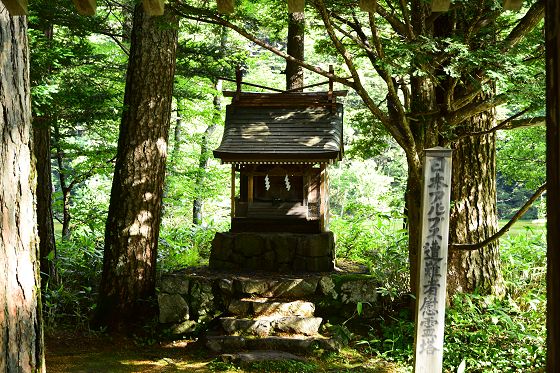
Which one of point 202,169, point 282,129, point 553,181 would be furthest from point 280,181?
point 553,181

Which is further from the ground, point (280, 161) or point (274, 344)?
point (280, 161)

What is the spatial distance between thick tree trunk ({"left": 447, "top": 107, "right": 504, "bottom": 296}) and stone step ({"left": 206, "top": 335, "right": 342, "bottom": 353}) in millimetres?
1797

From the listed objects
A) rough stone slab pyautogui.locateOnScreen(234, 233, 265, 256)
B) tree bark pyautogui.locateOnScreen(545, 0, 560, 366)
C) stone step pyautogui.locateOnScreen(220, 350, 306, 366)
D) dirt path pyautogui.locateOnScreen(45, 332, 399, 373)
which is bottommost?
dirt path pyautogui.locateOnScreen(45, 332, 399, 373)

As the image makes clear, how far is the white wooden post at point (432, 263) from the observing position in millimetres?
4305

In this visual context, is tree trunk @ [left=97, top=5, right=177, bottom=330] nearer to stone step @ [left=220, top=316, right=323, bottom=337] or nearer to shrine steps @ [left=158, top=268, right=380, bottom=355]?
shrine steps @ [left=158, top=268, right=380, bottom=355]

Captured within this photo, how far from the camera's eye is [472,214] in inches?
295

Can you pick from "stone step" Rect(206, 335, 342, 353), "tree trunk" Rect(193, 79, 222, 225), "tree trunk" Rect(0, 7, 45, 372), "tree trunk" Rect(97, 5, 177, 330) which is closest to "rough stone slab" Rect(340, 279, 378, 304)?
"stone step" Rect(206, 335, 342, 353)

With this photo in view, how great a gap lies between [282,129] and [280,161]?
0.73 meters

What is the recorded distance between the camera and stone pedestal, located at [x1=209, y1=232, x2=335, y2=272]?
28.3 ft

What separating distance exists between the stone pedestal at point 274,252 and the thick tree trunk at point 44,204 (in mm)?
2383

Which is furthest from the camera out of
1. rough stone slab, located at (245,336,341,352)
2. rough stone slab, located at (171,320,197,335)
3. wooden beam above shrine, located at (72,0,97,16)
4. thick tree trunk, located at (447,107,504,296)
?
rough stone slab, located at (171,320,197,335)

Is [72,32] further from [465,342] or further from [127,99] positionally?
[465,342]

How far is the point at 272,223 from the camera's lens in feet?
29.8

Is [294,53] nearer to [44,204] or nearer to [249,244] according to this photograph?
[249,244]
